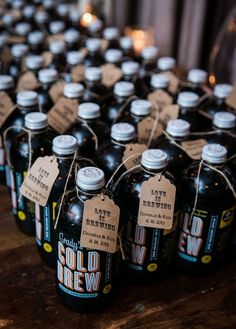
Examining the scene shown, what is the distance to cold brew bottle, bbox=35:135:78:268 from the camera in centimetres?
84

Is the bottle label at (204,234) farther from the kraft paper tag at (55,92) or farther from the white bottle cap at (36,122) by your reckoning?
the kraft paper tag at (55,92)

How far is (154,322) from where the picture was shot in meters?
0.81

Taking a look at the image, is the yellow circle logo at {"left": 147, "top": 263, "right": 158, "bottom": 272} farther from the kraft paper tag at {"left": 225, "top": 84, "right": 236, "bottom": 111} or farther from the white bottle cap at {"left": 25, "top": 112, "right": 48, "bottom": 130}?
the kraft paper tag at {"left": 225, "top": 84, "right": 236, "bottom": 111}

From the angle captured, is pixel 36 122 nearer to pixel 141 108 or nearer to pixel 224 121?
pixel 141 108

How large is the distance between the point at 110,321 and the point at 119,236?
149 millimetres

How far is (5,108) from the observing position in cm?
109

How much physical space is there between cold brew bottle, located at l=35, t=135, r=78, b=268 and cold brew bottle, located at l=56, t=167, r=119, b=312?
0.24 feet

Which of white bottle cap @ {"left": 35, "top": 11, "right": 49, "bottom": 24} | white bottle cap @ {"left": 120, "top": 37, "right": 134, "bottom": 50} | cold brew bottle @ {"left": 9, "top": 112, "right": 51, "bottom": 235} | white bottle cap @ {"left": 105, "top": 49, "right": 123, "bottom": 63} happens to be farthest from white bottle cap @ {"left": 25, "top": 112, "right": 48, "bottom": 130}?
white bottle cap @ {"left": 35, "top": 11, "right": 49, "bottom": 24}

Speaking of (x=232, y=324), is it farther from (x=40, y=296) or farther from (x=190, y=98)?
(x=190, y=98)

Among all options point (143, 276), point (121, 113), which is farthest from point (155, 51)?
point (143, 276)

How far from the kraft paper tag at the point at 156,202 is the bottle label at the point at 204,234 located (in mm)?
67

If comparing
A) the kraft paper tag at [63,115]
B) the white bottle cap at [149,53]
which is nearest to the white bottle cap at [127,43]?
the white bottle cap at [149,53]

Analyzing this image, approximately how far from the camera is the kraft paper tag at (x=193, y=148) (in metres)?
0.93

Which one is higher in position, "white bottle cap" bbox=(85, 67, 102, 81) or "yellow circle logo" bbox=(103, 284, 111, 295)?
"white bottle cap" bbox=(85, 67, 102, 81)
